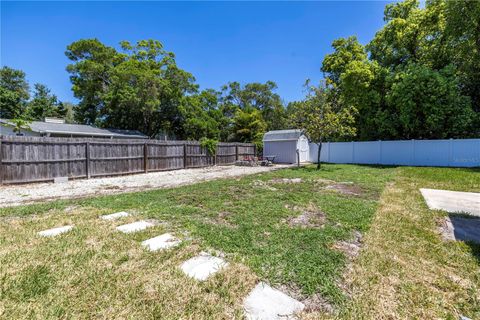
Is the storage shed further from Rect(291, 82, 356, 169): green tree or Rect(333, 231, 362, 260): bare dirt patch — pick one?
Rect(333, 231, 362, 260): bare dirt patch

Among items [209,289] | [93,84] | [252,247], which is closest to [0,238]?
[209,289]

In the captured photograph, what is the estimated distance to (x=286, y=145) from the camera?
57.3 ft

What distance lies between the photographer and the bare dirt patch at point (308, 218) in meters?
3.54

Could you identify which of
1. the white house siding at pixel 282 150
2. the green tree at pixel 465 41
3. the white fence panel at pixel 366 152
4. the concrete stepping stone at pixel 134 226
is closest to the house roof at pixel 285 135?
the white house siding at pixel 282 150

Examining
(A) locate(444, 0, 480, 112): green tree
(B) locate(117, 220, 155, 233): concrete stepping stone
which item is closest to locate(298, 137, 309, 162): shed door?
(A) locate(444, 0, 480, 112): green tree

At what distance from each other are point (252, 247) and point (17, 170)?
866cm

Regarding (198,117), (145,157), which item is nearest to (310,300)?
(145,157)

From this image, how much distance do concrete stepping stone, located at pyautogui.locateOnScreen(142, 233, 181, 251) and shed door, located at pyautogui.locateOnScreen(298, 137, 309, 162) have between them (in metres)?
15.4

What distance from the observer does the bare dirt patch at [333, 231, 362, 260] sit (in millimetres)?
2592

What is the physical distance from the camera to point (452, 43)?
13.3 meters

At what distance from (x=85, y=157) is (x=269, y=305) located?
961 centimetres

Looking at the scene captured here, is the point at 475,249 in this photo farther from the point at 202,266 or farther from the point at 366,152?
the point at 366,152

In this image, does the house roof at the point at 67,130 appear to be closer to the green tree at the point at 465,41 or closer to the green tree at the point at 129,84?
the green tree at the point at 129,84

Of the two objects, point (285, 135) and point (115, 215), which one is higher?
point (285, 135)
